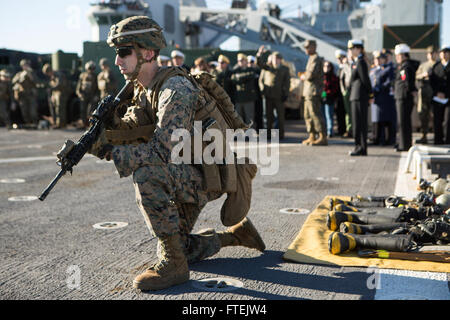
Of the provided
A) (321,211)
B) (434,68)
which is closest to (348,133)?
(434,68)

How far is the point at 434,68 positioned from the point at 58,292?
327 inches

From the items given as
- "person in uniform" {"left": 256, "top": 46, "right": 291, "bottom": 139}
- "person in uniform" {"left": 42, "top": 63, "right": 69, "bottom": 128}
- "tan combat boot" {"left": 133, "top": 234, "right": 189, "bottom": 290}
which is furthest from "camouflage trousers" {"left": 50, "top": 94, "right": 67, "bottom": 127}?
"tan combat boot" {"left": 133, "top": 234, "right": 189, "bottom": 290}

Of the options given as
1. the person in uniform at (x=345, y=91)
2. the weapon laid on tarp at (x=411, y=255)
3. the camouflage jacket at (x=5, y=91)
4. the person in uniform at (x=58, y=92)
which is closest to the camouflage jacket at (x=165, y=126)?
the weapon laid on tarp at (x=411, y=255)

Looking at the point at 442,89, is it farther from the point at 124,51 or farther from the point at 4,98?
the point at 4,98

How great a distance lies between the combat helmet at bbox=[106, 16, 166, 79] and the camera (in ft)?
9.04

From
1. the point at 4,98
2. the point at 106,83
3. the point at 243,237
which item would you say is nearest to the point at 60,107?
the point at 4,98

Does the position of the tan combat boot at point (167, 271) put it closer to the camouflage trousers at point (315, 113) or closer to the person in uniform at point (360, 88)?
the person in uniform at point (360, 88)

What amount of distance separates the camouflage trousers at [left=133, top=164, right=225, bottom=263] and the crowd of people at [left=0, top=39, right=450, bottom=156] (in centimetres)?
411

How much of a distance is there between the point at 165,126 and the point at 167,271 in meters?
0.80

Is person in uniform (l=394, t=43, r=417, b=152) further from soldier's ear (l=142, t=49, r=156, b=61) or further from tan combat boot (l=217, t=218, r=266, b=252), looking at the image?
soldier's ear (l=142, t=49, r=156, b=61)

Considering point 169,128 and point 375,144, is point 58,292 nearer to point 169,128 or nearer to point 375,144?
point 169,128

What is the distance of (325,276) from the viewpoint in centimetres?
293
